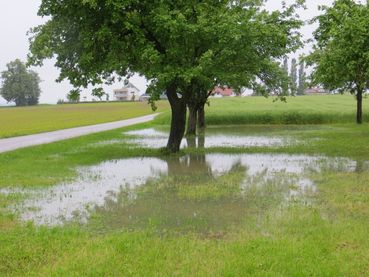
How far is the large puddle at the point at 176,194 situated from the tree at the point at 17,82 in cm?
12527

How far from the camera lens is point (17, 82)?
137375 mm

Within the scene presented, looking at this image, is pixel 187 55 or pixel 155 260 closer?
pixel 155 260

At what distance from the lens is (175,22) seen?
1848 cm

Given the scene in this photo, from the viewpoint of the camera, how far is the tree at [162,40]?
19203 mm

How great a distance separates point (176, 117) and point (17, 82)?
12450 centimetres

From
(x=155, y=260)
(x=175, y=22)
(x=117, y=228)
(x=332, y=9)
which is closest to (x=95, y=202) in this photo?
(x=117, y=228)

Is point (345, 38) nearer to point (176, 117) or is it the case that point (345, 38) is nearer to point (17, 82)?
point (176, 117)

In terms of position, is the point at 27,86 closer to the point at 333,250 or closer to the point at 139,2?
the point at 139,2

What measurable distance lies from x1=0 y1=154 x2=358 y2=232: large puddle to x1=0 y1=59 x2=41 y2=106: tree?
125 meters

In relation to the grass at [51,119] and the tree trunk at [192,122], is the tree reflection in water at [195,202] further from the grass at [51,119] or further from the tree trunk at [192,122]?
the grass at [51,119]

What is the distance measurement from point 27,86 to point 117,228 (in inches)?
5382

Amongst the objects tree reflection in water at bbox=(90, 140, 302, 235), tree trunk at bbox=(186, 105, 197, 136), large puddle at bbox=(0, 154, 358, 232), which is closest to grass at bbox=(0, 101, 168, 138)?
tree trunk at bbox=(186, 105, 197, 136)

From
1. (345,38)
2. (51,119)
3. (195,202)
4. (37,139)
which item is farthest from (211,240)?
(51,119)

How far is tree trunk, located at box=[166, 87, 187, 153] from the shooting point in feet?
73.2
